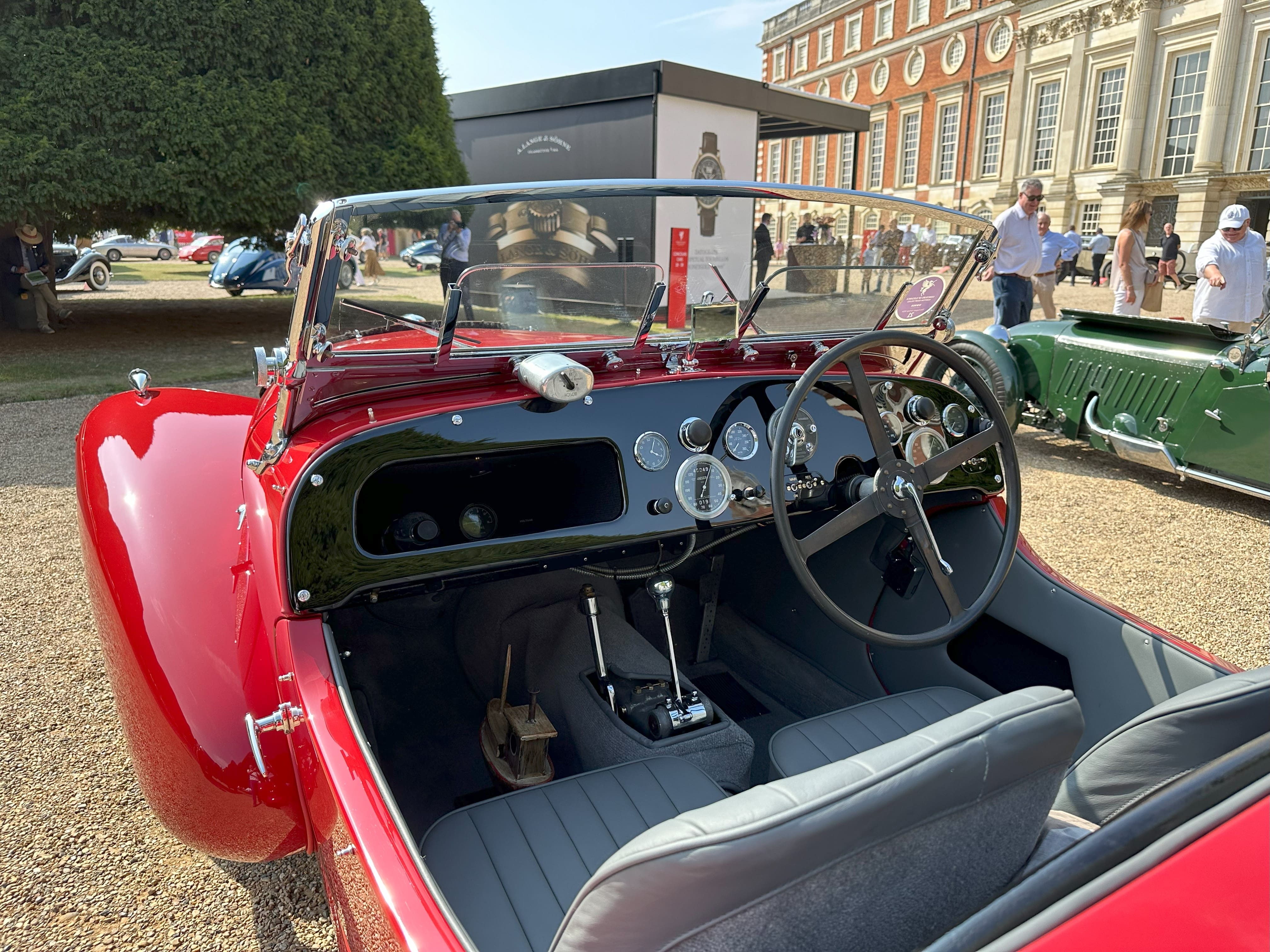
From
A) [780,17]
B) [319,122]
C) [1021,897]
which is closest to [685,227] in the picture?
[1021,897]

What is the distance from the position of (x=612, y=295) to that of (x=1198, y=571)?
3585 millimetres

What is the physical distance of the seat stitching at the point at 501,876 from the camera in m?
1.49

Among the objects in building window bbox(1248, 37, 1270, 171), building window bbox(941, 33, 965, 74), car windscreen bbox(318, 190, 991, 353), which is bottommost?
car windscreen bbox(318, 190, 991, 353)

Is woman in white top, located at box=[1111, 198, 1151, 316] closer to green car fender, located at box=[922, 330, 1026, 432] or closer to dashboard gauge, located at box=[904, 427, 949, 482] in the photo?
green car fender, located at box=[922, 330, 1026, 432]

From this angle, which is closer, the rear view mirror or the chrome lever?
the chrome lever

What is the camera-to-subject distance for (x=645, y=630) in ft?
9.93

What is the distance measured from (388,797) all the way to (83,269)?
67.9 ft

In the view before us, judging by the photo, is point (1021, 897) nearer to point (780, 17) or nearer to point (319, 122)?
point (319, 122)

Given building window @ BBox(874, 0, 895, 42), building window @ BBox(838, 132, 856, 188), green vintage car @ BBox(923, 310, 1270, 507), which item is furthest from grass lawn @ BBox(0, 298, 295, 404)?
building window @ BBox(874, 0, 895, 42)

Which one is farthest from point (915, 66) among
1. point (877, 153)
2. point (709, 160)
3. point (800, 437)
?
point (800, 437)

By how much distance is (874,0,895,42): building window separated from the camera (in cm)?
3825

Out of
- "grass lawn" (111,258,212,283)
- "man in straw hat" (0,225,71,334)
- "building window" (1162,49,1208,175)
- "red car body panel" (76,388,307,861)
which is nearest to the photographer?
"red car body panel" (76,388,307,861)

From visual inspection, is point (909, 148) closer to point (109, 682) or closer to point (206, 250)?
point (206, 250)

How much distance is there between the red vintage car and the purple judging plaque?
0.05 feet
